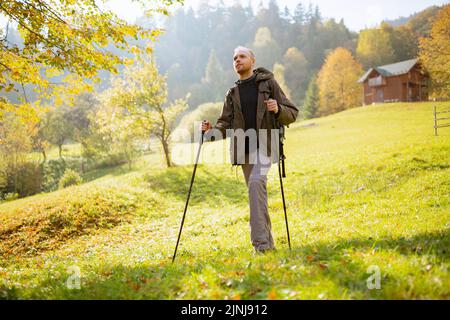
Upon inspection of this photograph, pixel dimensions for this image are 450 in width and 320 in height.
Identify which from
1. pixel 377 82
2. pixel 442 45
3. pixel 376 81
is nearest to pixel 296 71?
pixel 376 81

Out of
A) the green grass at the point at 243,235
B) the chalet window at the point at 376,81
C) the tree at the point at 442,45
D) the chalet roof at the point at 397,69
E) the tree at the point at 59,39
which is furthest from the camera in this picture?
the chalet window at the point at 376,81

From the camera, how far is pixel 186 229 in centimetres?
1090

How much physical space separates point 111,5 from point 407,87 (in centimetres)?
4854

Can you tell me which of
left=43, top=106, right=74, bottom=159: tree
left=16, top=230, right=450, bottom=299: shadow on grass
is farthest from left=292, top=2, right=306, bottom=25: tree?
left=16, top=230, right=450, bottom=299: shadow on grass

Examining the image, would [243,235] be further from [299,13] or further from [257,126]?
[299,13]

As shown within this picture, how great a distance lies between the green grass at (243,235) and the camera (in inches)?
140

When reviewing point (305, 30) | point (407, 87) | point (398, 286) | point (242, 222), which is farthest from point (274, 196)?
point (305, 30)

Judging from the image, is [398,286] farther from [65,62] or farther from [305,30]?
[305,30]

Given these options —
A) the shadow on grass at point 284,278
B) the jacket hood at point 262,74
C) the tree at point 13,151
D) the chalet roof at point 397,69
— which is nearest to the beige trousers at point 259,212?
the shadow on grass at point 284,278

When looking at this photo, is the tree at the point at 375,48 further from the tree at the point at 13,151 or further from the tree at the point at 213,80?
the tree at the point at 13,151

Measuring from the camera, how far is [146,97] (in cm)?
2366

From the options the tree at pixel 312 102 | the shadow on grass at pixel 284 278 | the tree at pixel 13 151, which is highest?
the tree at pixel 312 102

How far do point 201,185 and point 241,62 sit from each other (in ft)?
46.1

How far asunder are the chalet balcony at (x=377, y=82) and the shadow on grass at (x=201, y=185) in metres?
40.1
